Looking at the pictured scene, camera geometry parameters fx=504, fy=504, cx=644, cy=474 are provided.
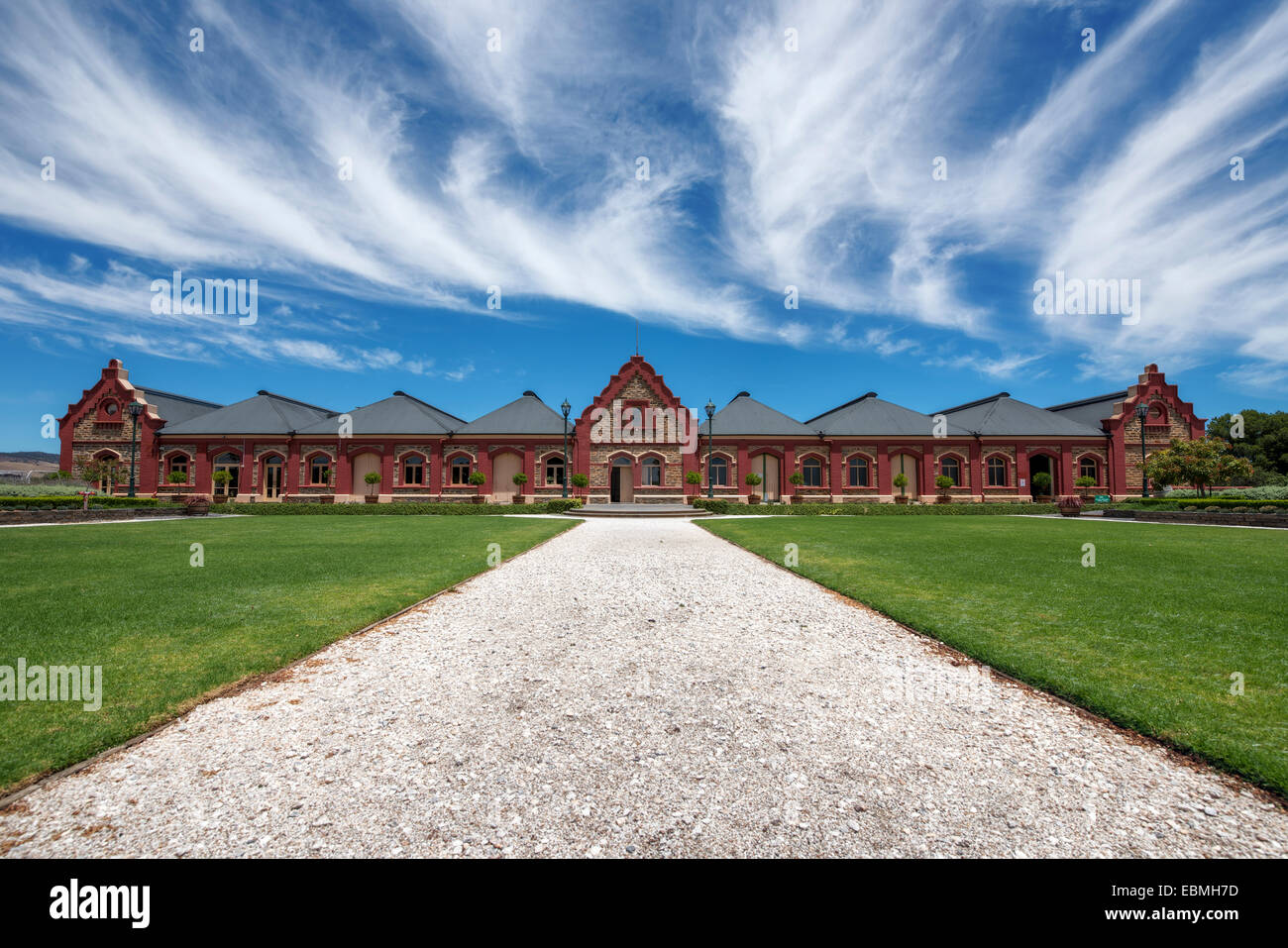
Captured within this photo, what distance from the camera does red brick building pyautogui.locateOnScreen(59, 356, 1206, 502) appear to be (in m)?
38.2

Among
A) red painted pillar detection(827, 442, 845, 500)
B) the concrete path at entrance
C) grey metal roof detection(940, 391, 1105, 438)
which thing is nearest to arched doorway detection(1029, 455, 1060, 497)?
grey metal roof detection(940, 391, 1105, 438)

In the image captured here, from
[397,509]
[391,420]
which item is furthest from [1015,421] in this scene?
[391,420]

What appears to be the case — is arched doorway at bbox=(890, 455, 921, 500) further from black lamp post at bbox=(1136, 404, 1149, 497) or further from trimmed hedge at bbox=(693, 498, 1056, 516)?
black lamp post at bbox=(1136, 404, 1149, 497)

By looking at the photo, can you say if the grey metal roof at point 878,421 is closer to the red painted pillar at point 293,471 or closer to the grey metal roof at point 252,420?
the red painted pillar at point 293,471

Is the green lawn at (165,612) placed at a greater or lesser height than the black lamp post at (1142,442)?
lesser

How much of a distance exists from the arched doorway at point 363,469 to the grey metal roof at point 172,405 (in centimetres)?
1670

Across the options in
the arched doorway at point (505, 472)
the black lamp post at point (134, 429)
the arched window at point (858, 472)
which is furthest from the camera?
the arched window at point (858, 472)

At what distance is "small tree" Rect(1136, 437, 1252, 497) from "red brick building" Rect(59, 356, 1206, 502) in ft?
22.9

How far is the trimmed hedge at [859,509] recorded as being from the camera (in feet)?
105

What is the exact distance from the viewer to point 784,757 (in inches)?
139

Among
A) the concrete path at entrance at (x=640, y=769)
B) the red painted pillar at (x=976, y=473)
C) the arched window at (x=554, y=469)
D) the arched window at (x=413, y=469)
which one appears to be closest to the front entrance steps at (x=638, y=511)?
the arched window at (x=554, y=469)

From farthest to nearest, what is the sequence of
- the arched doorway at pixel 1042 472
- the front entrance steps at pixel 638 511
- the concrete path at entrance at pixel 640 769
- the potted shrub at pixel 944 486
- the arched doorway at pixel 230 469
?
the arched doorway at pixel 1042 472, the potted shrub at pixel 944 486, the arched doorway at pixel 230 469, the front entrance steps at pixel 638 511, the concrete path at entrance at pixel 640 769

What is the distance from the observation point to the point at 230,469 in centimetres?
3916
